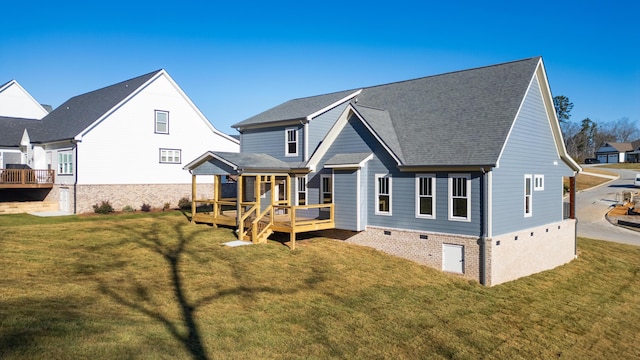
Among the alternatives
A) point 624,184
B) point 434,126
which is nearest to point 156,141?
point 434,126

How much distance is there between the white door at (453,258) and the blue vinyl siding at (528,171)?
156cm

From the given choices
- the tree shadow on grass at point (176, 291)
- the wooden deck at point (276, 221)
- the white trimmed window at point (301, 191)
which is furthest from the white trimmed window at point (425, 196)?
the white trimmed window at point (301, 191)

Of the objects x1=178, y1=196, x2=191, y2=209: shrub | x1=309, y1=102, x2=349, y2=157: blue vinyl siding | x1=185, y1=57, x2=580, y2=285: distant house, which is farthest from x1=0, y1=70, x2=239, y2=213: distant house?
x1=309, y1=102, x2=349, y2=157: blue vinyl siding

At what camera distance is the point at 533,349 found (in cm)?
1209

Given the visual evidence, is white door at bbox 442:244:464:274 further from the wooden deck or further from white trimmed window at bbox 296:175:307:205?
white trimmed window at bbox 296:175:307:205

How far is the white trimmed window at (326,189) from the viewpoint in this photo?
2167cm

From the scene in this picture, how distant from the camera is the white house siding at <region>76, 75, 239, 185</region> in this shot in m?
27.4

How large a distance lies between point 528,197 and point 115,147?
2384 centimetres

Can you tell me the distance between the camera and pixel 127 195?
93.3 ft

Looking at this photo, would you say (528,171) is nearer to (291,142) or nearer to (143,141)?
(291,142)

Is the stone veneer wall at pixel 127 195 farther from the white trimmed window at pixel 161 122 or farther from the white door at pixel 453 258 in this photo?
the white door at pixel 453 258

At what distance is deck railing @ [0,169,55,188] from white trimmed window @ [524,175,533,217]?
27.7m

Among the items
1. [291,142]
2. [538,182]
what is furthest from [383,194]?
[538,182]

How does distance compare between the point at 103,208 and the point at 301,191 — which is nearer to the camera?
the point at 301,191
